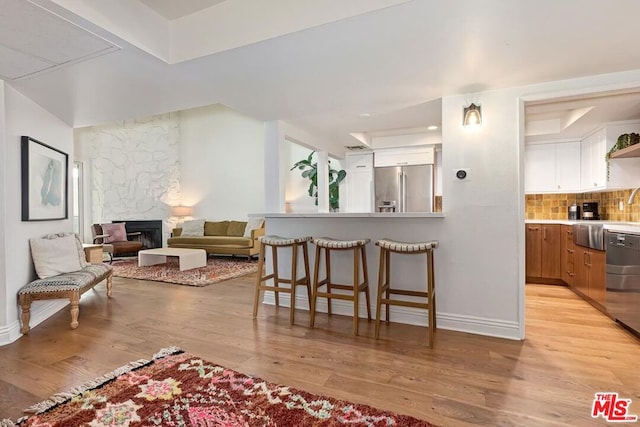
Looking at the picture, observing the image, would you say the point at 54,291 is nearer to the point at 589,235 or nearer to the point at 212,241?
the point at 212,241

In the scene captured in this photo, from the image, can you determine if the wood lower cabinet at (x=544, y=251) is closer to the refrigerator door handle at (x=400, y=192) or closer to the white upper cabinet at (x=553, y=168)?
the white upper cabinet at (x=553, y=168)

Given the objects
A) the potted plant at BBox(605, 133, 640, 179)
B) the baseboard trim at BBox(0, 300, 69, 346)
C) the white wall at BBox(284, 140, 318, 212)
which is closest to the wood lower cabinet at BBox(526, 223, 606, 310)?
the potted plant at BBox(605, 133, 640, 179)

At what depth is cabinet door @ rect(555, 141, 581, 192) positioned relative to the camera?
183 inches

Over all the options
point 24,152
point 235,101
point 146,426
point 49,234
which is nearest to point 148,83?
point 235,101

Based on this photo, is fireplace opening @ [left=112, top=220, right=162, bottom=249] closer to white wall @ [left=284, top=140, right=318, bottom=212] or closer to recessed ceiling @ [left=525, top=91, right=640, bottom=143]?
white wall @ [left=284, top=140, right=318, bottom=212]

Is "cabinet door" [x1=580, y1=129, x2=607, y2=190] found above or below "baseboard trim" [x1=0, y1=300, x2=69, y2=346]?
above

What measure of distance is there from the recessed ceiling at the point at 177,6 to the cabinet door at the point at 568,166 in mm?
4866

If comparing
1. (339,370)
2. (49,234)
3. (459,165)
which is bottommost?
(339,370)

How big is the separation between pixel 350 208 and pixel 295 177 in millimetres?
2293

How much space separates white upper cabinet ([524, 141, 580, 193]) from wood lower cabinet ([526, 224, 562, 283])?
616 millimetres

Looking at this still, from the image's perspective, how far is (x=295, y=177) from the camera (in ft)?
26.0

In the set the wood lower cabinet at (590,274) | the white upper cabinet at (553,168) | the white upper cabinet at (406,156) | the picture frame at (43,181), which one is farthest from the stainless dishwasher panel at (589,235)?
the picture frame at (43,181)

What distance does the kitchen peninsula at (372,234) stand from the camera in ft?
9.96

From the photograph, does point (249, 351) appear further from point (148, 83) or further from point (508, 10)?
point (508, 10)
